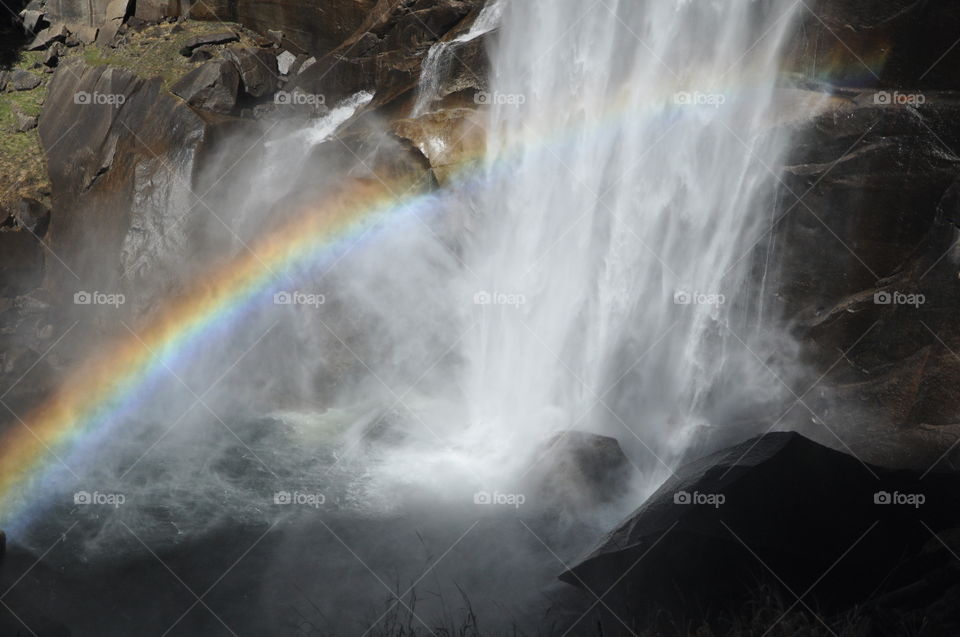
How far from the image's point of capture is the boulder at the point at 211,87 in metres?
18.4

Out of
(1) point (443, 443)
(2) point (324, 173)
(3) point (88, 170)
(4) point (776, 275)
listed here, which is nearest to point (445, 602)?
(1) point (443, 443)

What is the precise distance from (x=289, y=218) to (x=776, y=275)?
863 centimetres

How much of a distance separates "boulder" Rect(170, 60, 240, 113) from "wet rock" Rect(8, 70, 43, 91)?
590 cm

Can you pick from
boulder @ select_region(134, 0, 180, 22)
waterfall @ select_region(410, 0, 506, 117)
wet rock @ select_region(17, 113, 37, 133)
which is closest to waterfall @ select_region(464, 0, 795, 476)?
waterfall @ select_region(410, 0, 506, 117)

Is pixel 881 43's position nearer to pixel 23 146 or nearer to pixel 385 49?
pixel 385 49

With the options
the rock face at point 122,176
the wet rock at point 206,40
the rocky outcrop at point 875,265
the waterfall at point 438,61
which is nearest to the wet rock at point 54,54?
the rock face at point 122,176

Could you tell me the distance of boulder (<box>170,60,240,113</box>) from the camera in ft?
60.4

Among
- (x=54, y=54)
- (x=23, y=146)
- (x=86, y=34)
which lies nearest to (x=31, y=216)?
(x=23, y=146)

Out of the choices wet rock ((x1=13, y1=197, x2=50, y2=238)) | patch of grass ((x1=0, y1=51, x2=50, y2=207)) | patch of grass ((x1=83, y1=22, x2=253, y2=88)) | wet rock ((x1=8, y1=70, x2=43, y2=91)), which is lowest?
wet rock ((x1=13, y1=197, x2=50, y2=238))

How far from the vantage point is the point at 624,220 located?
1374 cm

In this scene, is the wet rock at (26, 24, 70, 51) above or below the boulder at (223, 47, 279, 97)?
below

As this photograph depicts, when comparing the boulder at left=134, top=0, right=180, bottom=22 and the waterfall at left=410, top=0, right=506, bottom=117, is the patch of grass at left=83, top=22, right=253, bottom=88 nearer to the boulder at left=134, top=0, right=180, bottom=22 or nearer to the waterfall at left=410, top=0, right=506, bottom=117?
the boulder at left=134, top=0, right=180, bottom=22

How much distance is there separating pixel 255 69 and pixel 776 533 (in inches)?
672

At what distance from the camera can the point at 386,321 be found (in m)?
15.4
